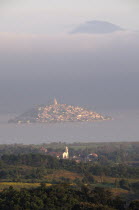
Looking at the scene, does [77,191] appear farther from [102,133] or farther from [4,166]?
[102,133]

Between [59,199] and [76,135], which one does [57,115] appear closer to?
[76,135]

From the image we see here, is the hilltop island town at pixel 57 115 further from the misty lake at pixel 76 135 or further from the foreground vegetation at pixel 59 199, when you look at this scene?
the foreground vegetation at pixel 59 199

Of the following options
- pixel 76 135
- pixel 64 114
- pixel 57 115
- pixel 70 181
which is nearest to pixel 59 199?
pixel 70 181

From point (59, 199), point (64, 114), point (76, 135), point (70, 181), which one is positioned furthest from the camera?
point (64, 114)

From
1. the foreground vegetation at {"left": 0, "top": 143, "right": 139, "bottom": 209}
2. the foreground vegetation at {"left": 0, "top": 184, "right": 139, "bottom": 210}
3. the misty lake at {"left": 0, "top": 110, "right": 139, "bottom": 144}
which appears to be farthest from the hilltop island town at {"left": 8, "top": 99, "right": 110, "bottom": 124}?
the foreground vegetation at {"left": 0, "top": 184, "right": 139, "bottom": 210}

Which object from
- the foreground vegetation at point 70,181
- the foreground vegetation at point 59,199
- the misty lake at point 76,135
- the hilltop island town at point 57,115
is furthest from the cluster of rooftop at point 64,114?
the foreground vegetation at point 59,199

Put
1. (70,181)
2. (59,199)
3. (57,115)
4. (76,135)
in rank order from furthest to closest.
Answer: (57,115) → (76,135) → (70,181) → (59,199)

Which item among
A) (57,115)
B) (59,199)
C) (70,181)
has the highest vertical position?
(57,115)

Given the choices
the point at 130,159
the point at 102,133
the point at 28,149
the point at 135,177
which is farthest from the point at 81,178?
the point at 102,133

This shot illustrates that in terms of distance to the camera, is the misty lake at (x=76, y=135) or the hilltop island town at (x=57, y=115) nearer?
the misty lake at (x=76, y=135)
